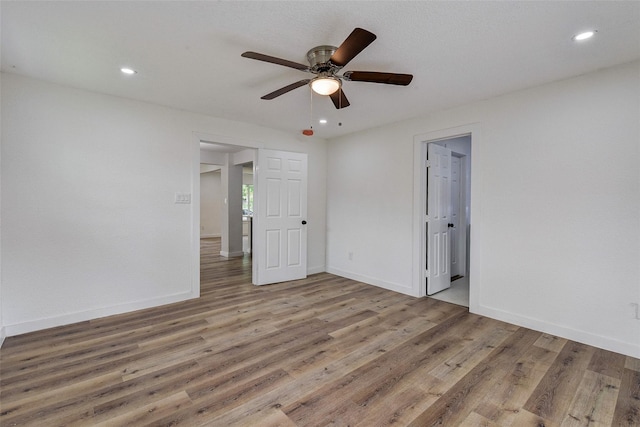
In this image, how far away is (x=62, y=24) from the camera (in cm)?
196

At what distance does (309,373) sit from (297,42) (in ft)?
8.07

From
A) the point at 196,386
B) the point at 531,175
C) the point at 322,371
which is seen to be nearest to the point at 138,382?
the point at 196,386

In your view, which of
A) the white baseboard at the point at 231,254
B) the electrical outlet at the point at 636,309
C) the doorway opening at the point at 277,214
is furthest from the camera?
the white baseboard at the point at 231,254

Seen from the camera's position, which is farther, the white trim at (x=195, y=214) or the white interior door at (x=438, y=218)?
the white interior door at (x=438, y=218)

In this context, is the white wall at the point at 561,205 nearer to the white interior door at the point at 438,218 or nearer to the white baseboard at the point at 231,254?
the white interior door at the point at 438,218

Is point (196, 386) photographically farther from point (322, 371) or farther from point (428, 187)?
point (428, 187)

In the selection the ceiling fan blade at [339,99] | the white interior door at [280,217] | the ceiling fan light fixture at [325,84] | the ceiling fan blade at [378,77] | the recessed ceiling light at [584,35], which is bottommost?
the white interior door at [280,217]

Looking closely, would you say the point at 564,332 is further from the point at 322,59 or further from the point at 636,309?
the point at 322,59

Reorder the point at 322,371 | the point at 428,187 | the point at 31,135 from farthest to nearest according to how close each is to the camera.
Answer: the point at 428,187
the point at 31,135
the point at 322,371

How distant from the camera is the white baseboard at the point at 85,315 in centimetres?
278

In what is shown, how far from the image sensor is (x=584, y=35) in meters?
2.04

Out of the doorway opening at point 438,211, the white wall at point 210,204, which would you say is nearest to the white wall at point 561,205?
the doorway opening at point 438,211

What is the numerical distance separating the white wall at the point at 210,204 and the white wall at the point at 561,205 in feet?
27.0

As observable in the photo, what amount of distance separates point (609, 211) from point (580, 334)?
A: 3.72ft
